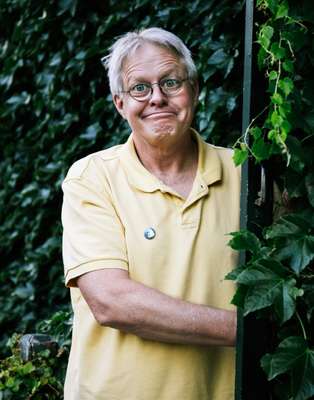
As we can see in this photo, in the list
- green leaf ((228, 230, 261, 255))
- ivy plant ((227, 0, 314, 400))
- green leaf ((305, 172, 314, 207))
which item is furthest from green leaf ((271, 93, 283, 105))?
green leaf ((228, 230, 261, 255))

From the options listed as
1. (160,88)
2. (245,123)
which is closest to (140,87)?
(160,88)

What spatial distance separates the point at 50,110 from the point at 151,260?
91.2 inches

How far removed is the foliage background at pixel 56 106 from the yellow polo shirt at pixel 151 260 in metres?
0.99

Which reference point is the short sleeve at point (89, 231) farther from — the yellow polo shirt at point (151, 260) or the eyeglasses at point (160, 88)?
the eyeglasses at point (160, 88)

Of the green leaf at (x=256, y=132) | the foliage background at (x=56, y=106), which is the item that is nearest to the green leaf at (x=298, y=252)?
the green leaf at (x=256, y=132)

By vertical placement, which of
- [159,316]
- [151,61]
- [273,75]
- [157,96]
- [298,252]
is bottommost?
[159,316]

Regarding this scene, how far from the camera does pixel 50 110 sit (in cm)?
459

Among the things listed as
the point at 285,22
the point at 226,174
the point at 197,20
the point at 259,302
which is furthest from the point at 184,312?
the point at 197,20

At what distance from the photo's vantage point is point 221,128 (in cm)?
357

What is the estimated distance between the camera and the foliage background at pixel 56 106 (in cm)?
356

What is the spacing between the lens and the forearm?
88.0 inches

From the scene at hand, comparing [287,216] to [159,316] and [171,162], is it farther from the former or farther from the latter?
[171,162]

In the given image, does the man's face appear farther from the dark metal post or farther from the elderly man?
the dark metal post

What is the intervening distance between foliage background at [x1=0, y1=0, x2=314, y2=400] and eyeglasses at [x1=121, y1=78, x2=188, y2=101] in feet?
2.94
